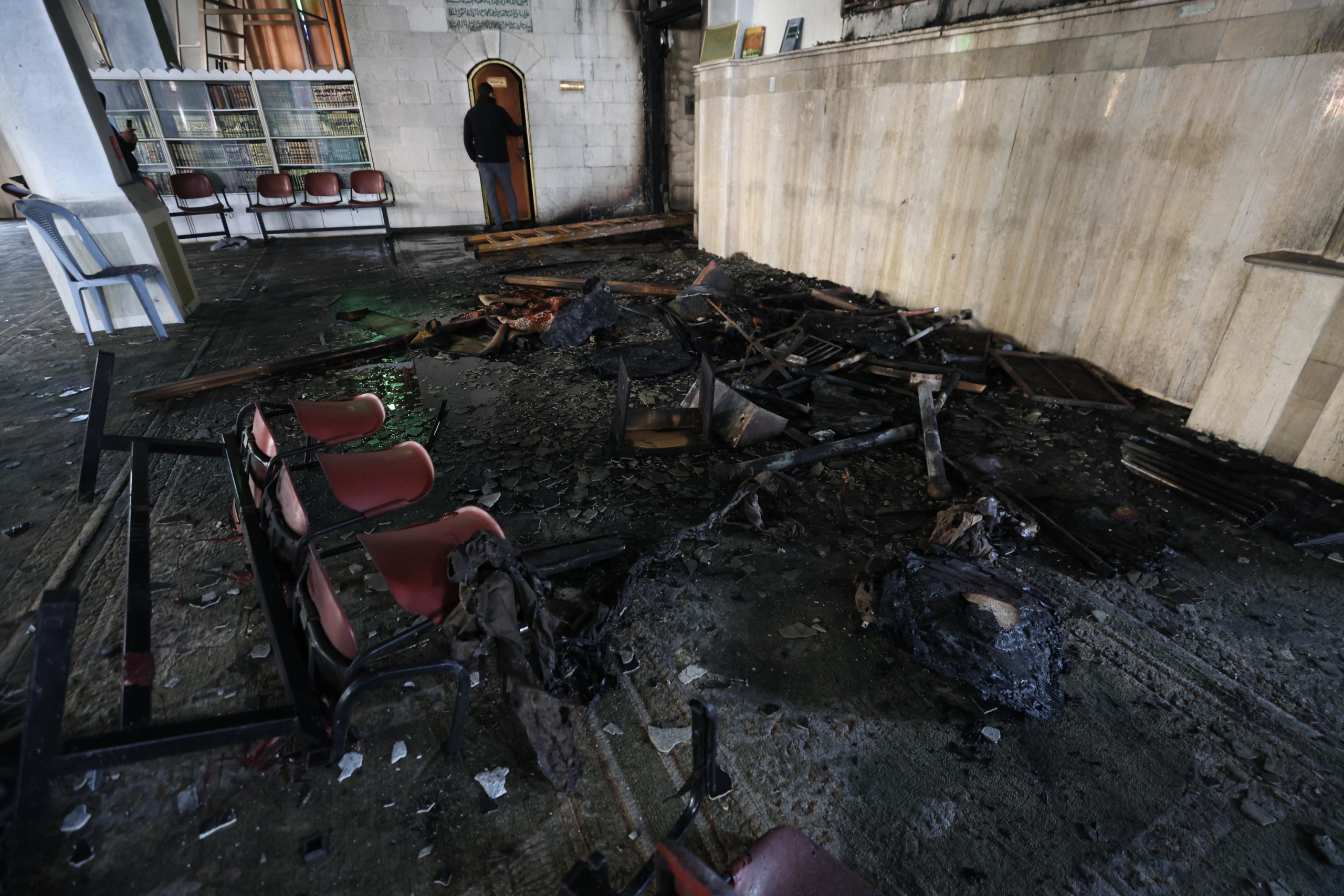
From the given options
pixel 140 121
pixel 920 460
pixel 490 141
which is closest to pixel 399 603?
pixel 920 460

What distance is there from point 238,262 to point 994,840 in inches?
449

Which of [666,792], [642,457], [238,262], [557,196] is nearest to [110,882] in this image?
[666,792]

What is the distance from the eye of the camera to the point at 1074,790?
77.0 inches

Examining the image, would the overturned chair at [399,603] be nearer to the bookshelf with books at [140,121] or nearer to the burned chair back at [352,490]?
the burned chair back at [352,490]

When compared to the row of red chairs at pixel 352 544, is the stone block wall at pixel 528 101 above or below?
above

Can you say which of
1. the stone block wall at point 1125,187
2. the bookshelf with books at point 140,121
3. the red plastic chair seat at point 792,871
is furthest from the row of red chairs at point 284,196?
the red plastic chair seat at point 792,871

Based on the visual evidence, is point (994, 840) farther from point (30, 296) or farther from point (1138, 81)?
point (30, 296)

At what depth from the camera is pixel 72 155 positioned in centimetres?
570

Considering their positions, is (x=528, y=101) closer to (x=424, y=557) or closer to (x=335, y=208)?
(x=335, y=208)

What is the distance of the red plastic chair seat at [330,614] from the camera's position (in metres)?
1.58

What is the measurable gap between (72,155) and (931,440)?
7959mm

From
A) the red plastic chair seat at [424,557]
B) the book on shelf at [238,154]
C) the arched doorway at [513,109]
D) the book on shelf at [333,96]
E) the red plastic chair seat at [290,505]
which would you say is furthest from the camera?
the arched doorway at [513,109]

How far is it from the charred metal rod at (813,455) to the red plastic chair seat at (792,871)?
2.26 m

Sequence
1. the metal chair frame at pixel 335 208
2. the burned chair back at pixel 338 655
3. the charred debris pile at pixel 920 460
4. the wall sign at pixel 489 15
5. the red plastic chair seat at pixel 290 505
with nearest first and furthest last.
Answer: the burned chair back at pixel 338 655 < the red plastic chair seat at pixel 290 505 < the charred debris pile at pixel 920 460 < the wall sign at pixel 489 15 < the metal chair frame at pixel 335 208
